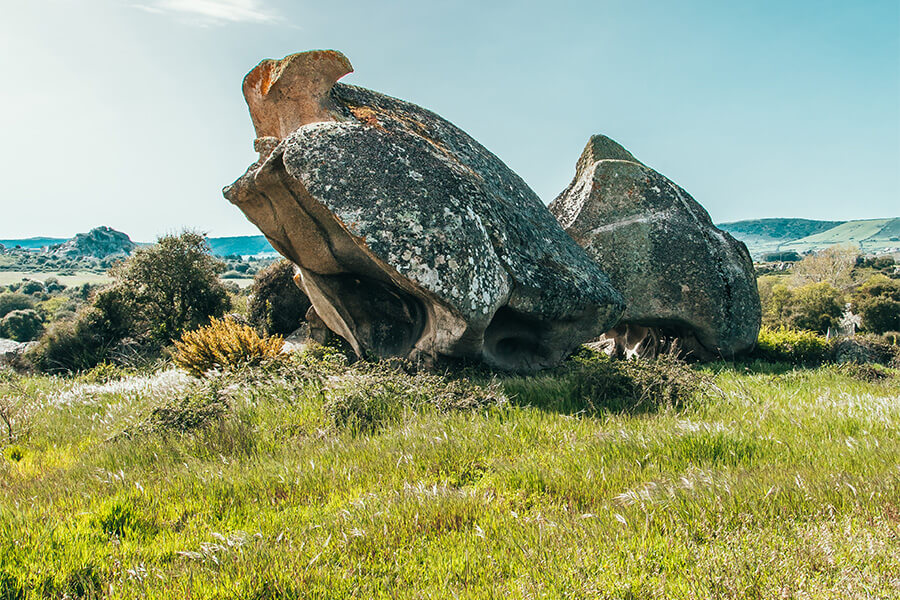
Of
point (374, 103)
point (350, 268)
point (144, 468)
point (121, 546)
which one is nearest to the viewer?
point (121, 546)

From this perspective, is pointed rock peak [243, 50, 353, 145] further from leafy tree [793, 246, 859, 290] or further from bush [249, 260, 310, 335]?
leafy tree [793, 246, 859, 290]

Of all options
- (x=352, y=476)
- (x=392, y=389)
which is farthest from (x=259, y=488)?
(x=392, y=389)

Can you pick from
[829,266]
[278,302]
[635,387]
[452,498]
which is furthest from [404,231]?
[829,266]

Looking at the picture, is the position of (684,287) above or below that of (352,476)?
above

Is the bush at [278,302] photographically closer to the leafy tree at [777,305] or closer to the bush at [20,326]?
the bush at [20,326]

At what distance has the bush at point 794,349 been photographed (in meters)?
A: 14.9

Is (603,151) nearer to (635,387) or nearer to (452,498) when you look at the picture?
(635,387)

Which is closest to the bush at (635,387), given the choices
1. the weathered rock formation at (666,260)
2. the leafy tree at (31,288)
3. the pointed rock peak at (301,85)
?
the weathered rock formation at (666,260)

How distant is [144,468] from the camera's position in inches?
217

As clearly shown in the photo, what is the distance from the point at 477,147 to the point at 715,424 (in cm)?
925

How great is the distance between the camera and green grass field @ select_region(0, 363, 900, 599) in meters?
3.10

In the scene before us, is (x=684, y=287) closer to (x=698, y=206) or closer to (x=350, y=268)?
(x=698, y=206)

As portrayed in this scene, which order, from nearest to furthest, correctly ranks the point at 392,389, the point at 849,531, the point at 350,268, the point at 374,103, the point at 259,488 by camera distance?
the point at 849,531
the point at 259,488
the point at 392,389
the point at 350,268
the point at 374,103

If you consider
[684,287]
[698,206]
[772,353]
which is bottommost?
[772,353]
